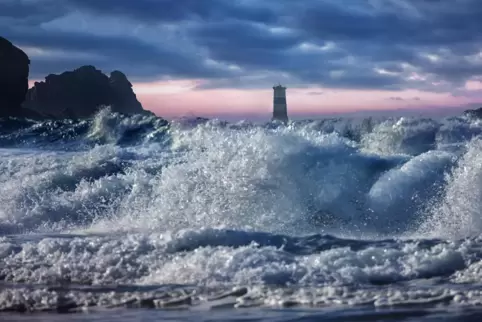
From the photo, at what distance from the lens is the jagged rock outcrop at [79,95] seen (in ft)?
238

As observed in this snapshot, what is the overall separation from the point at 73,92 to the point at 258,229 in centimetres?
6340

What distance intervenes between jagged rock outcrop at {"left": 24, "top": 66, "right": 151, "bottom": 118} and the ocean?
49292mm

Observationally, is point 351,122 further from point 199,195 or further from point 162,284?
point 162,284

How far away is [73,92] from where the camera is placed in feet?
240

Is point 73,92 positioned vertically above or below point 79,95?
above

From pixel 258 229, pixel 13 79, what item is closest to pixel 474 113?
pixel 258 229

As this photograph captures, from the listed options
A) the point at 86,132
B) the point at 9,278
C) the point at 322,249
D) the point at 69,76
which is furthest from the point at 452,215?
the point at 69,76

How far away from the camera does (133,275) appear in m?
8.92

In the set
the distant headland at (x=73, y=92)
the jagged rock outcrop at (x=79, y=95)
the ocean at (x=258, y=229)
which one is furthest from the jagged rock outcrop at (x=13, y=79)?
the ocean at (x=258, y=229)

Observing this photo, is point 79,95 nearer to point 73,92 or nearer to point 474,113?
point 73,92

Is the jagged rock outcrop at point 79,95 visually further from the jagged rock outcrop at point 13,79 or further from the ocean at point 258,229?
the ocean at point 258,229

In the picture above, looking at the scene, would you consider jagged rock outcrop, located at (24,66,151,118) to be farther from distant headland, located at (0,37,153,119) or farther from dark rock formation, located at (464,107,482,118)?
dark rock formation, located at (464,107,482,118)

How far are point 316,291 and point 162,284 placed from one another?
5.51ft

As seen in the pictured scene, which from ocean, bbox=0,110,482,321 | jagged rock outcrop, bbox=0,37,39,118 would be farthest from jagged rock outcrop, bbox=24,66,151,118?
ocean, bbox=0,110,482,321
